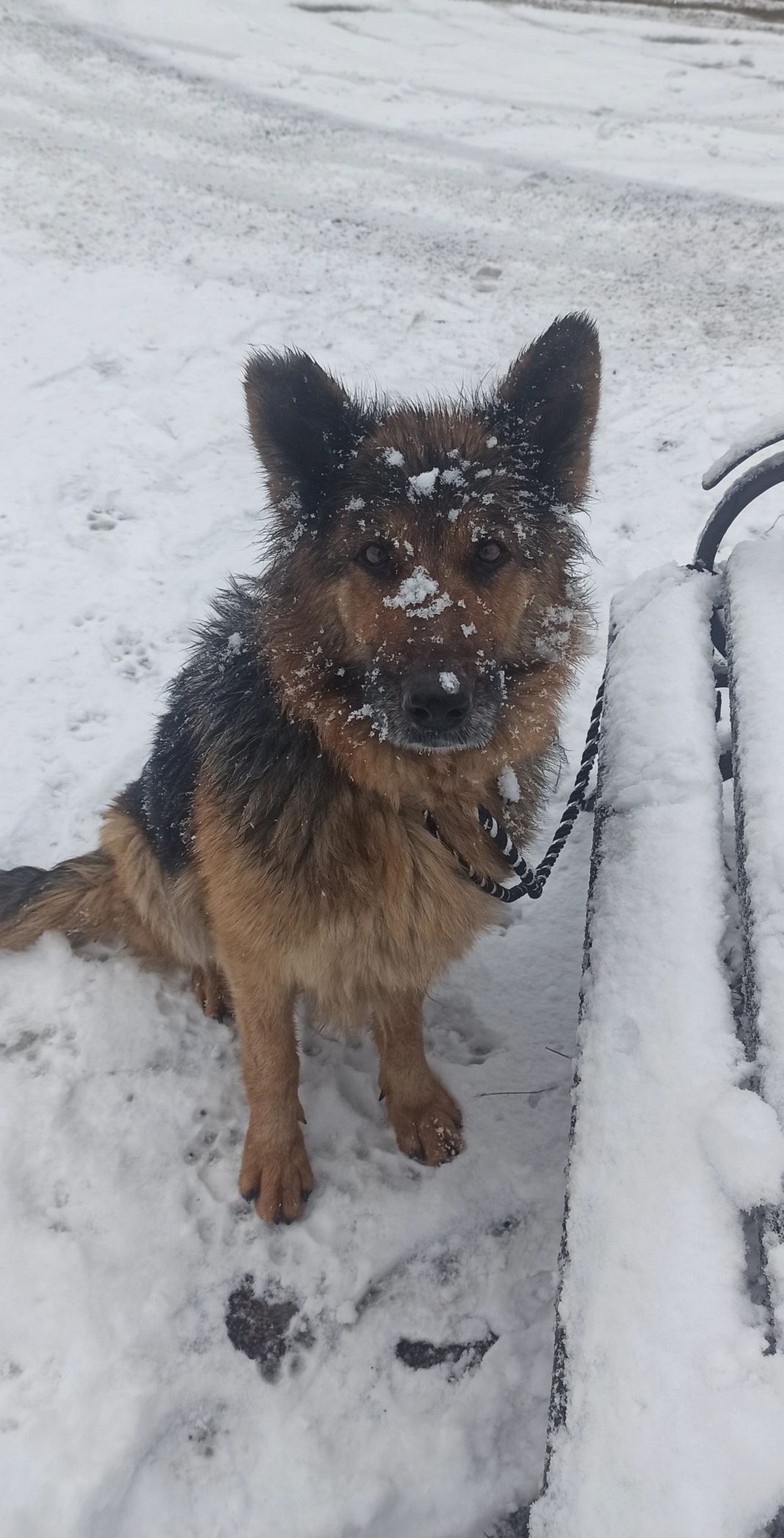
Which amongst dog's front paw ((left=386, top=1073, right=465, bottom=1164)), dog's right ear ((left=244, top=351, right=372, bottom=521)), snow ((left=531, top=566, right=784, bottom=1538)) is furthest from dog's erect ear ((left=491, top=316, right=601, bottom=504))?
dog's front paw ((left=386, top=1073, right=465, bottom=1164))

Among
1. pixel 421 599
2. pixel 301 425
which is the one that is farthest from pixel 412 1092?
pixel 301 425

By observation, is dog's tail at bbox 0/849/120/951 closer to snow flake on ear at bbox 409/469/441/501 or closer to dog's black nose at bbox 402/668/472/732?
dog's black nose at bbox 402/668/472/732

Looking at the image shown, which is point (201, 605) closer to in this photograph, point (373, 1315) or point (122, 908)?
point (122, 908)

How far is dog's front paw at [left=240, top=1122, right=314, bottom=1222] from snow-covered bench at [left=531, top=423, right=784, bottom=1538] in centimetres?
114

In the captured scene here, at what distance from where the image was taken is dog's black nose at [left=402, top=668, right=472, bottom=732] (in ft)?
7.18

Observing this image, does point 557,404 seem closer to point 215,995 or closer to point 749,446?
point 749,446

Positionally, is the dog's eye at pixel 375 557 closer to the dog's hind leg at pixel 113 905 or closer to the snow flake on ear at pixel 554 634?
the snow flake on ear at pixel 554 634

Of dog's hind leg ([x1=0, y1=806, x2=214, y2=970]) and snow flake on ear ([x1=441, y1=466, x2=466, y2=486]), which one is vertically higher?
snow flake on ear ([x1=441, y1=466, x2=466, y2=486])

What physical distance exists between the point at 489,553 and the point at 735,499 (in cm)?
118

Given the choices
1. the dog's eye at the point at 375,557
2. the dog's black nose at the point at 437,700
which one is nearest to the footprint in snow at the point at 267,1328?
the dog's black nose at the point at 437,700

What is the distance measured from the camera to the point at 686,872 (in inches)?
86.3

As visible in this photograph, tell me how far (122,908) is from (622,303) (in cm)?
690

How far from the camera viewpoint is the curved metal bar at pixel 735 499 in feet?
9.70

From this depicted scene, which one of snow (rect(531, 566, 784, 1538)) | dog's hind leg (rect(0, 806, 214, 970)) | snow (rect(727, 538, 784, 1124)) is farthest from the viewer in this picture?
dog's hind leg (rect(0, 806, 214, 970))
